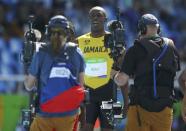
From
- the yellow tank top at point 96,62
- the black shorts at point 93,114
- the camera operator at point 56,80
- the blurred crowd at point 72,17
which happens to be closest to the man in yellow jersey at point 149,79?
the camera operator at point 56,80

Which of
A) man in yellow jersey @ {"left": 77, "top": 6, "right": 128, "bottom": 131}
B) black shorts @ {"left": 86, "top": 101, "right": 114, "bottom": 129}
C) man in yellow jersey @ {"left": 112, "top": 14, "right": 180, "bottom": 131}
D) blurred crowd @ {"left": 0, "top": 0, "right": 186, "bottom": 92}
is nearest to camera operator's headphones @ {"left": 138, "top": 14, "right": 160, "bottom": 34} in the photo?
man in yellow jersey @ {"left": 112, "top": 14, "right": 180, "bottom": 131}

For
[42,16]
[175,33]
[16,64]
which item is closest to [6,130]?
[16,64]

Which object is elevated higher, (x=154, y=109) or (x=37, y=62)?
(x=37, y=62)

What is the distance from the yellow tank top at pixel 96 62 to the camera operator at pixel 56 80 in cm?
273

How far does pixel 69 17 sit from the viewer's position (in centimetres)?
1981

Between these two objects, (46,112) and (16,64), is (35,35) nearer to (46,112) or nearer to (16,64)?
(46,112)

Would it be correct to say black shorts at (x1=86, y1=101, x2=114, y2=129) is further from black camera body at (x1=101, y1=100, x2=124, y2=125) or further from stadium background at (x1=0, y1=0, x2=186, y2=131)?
stadium background at (x1=0, y1=0, x2=186, y2=131)

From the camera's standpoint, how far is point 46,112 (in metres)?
9.97

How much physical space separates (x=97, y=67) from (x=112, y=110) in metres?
0.83

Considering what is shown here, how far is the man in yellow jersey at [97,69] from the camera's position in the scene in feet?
41.7

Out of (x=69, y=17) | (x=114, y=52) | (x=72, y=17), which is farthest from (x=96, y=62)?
(x=72, y=17)

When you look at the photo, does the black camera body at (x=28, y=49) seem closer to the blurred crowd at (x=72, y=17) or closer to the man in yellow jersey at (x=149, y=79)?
the man in yellow jersey at (x=149, y=79)

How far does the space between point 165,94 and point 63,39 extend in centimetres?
170

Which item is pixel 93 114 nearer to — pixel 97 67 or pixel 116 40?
pixel 97 67
